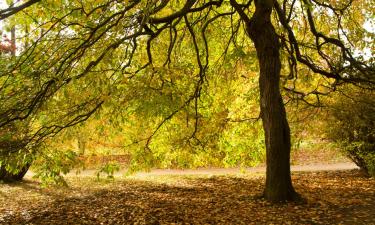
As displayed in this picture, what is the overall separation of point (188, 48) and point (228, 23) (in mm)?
1998

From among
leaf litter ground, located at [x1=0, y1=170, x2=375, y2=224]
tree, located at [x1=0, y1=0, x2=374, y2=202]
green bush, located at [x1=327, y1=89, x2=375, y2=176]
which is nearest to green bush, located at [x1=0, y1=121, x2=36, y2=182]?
tree, located at [x1=0, y1=0, x2=374, y2=202]

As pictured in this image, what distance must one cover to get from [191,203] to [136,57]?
3794 mm

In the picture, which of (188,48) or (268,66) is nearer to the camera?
(268,66)

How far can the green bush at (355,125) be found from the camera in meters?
10.6

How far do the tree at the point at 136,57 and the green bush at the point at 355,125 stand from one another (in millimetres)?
465

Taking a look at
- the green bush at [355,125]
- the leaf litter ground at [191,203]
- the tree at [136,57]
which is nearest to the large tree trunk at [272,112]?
the tree at [136,57]

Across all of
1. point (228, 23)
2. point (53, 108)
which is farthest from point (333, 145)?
point (53, 108)

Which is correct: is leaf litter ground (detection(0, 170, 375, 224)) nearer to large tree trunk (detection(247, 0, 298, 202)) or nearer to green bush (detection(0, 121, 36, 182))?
large tree trunk (detection(247, 0, 298, 202))

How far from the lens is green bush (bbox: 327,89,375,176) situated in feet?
34.6

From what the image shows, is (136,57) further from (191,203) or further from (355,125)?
(355,125)

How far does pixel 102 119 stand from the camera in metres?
8.63

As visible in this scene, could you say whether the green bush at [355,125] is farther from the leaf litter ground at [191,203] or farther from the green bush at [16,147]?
the green bush at [16,147]

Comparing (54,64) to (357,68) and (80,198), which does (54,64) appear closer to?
(80,198)

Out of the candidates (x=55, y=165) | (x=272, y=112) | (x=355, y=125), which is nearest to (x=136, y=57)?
(x=272, y=112)
